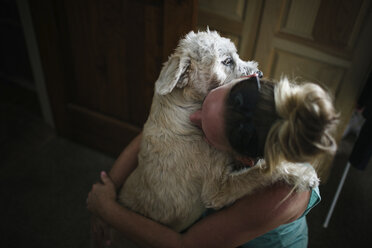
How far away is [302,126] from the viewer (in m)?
0.65

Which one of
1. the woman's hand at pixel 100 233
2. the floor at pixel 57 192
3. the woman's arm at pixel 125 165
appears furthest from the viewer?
the floor at pixel 57 192

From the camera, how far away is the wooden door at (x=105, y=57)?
173cm

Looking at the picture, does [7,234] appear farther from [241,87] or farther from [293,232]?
[241,87]

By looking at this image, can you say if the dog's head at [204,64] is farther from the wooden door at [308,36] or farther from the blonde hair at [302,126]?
the wooden door at [308,36]

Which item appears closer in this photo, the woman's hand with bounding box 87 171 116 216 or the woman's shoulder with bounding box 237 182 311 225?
the woman's shoulder with bounding box 237 182 311 225

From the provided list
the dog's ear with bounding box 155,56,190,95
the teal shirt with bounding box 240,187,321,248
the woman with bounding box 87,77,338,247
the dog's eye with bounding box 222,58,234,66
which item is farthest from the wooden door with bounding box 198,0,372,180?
the woman with bounding box 87,77,338,247

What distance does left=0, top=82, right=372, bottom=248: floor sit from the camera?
2018mm

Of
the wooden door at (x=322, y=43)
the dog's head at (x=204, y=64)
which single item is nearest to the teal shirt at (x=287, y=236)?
the dog's head at (x=204, y=64)

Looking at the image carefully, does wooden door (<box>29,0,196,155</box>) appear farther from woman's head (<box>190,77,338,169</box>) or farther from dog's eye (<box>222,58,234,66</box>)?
woman's head (<box>190,77,338,169</box>)

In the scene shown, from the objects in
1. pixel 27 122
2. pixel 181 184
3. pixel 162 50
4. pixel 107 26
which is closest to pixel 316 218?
pixel 181 184

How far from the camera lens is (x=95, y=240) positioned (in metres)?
1.39

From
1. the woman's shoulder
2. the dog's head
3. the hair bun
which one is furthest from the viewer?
the dog's head

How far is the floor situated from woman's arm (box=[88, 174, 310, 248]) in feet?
3.38

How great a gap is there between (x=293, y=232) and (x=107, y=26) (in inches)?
64.2
